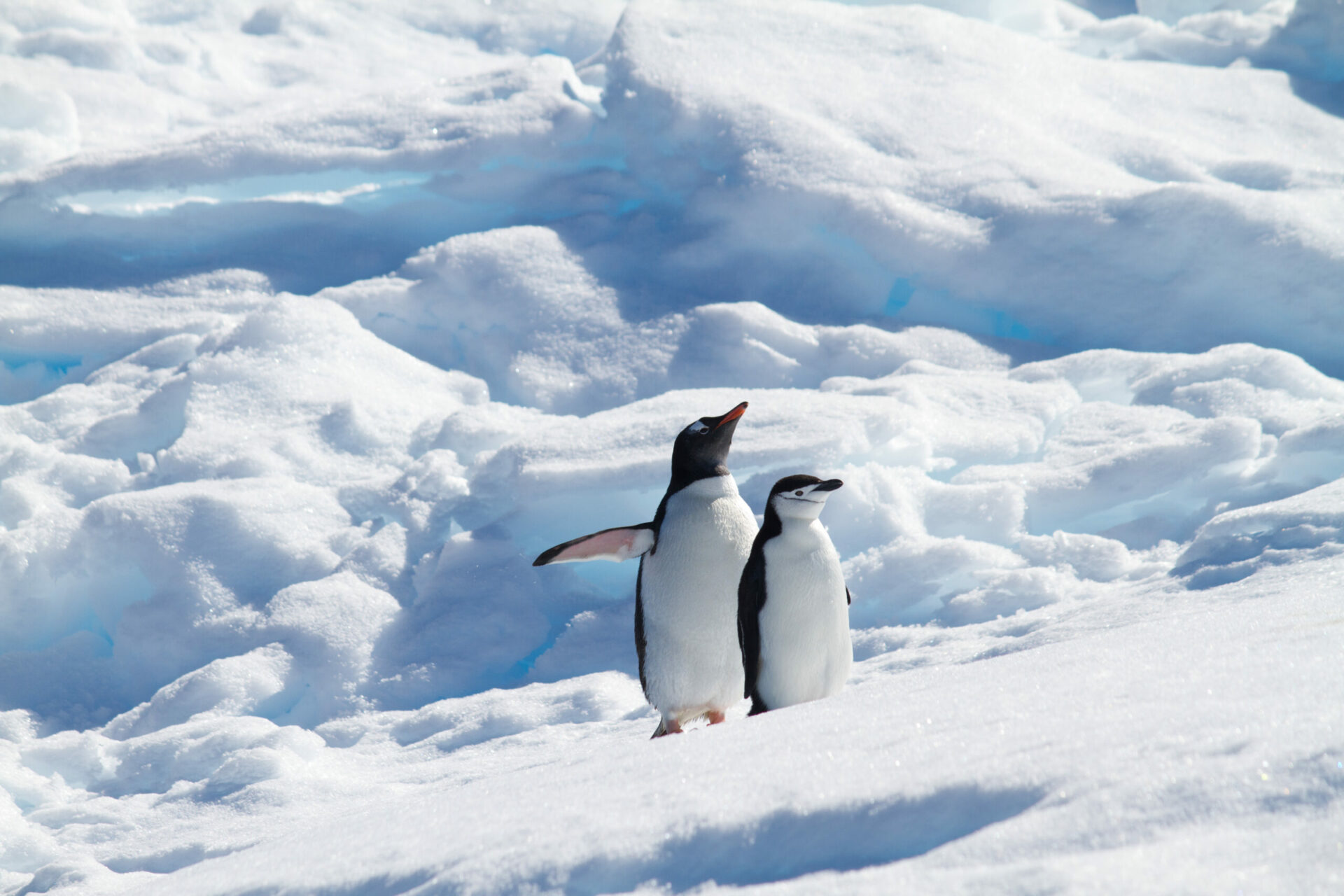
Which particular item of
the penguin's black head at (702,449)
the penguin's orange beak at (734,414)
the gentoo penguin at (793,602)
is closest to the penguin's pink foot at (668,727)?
the gentoo penguin at (793,602)

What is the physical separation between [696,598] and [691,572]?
0.21 feet

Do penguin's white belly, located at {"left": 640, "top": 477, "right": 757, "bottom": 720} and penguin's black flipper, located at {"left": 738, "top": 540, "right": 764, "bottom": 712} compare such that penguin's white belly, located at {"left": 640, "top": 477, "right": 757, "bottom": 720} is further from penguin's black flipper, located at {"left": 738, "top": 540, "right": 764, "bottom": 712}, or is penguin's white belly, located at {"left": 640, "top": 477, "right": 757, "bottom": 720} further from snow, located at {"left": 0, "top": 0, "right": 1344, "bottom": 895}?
snow, located at {"left": 0, "top": 0, "right": 1344, "bottom": 895}

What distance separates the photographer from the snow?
1088mm

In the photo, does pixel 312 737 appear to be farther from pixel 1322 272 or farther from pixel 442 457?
pixel 1322 272

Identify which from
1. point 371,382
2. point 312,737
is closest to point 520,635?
point 312,737

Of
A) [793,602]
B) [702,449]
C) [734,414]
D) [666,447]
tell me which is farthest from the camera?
[666,447]

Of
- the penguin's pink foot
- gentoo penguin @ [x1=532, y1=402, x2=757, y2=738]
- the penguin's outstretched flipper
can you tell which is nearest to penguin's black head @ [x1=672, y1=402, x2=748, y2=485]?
gentoo penguin @ [x1=532, y1=402, x2=757, y2=738]

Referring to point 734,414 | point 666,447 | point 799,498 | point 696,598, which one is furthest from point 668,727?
point 666,447

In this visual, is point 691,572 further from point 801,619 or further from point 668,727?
point 668,727

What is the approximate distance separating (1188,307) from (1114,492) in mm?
1577

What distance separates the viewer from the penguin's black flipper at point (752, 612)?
217 cm

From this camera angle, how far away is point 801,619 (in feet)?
7.06

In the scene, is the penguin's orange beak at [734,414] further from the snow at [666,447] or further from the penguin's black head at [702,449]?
the snow at [666,447]

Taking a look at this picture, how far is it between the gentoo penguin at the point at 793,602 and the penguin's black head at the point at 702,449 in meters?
0.23
